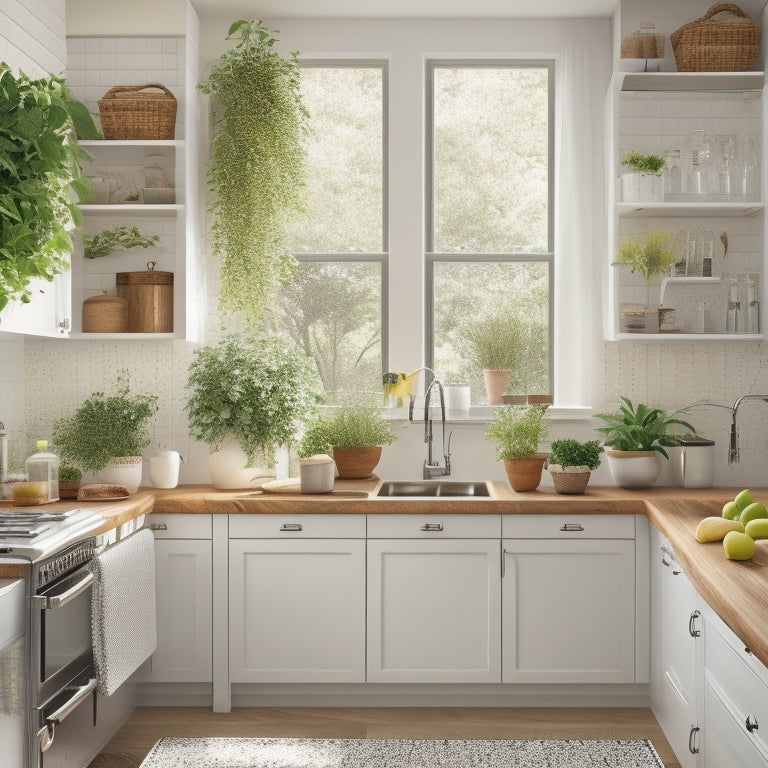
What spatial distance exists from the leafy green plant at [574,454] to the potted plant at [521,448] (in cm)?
9

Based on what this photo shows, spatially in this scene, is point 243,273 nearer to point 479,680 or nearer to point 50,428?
point 50,428

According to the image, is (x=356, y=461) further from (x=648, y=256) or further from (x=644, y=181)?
(x=644, y=181)

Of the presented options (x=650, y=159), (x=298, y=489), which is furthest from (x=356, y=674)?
(x=650, y=159)

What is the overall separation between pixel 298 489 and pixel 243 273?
1.06 meters

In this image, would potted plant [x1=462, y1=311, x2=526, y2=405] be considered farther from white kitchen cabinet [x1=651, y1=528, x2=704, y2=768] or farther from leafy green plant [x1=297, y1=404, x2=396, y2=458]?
white kitchen cabinet [x1=651, y1=528, x2=704, y2=768]

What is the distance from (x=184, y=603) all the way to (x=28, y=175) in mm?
1780

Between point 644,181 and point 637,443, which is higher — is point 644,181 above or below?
above

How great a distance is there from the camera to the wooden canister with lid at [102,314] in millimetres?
4020

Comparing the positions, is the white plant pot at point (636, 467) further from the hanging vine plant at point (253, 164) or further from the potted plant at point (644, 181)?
the hanging vine plant at point (253, 164)

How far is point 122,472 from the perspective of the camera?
386 cm

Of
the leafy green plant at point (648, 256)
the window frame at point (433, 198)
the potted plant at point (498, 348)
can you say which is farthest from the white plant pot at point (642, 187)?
the potted plant at point (498, 348)

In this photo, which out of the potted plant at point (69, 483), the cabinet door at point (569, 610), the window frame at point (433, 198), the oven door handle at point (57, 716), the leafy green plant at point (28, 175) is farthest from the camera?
the window frame at point (433, 198)

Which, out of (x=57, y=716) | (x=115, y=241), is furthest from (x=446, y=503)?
(x=115, y=241)

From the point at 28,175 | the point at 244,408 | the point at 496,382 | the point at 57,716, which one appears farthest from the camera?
the point at 496,382
